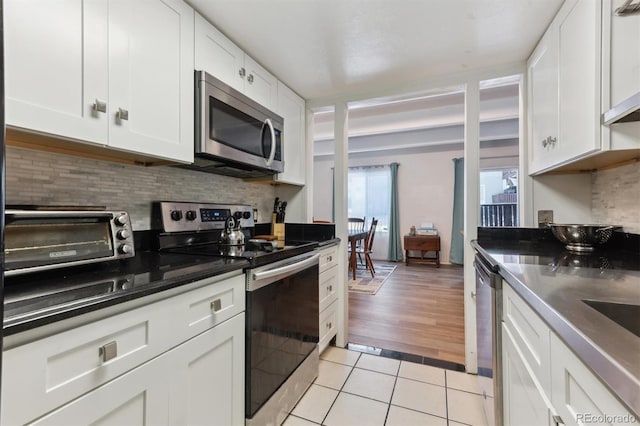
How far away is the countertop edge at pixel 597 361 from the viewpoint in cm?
36

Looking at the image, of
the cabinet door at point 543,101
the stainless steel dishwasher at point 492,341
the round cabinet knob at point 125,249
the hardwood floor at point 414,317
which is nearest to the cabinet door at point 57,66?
the round cabinet knob at point 125,249

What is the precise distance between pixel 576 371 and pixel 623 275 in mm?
631

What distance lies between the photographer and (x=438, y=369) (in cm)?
189

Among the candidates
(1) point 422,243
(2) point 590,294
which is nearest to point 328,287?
(2) point 590,294

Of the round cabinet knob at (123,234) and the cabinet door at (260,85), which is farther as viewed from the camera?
the cabinet door at (260,85)

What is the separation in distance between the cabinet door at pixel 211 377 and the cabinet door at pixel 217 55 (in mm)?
1266

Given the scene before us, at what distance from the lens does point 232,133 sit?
5.04ft

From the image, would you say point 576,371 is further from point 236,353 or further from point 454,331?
point 454,331

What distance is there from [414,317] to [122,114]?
9.16 ft

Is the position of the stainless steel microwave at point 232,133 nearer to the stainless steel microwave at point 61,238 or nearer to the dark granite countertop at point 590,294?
the stainless steel microwave at point 61,238

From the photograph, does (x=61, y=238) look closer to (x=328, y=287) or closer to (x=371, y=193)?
(x=328, y=287)

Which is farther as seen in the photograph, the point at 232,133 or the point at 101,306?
the point at 232,133

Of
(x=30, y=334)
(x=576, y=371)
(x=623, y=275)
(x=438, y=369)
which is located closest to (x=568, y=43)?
(x=623, y=275)

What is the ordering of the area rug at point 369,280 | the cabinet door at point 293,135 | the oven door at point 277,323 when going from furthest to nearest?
the area rug at point 369,280 < the cabinet door at point 293,135 < the oven door at point 277,323
